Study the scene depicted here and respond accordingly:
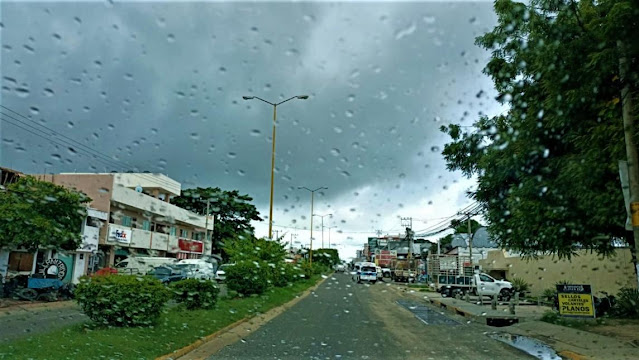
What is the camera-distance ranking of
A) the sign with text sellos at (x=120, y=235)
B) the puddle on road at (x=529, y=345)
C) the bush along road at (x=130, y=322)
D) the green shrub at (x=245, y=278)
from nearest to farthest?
1. the bush along road at (x=130, y=322)
2. the puddle on road at (x=529, y=345)
3. the green shrub at (x=245, y=278)
4. the sign with text sellos at (x=120, y=235)

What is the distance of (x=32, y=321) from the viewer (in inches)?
425

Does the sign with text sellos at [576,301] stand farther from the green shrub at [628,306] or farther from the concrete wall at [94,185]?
the concrete wall at [94,185]

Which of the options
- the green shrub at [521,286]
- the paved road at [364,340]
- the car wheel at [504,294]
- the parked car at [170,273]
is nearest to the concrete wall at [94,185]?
the parked car at [170,273]

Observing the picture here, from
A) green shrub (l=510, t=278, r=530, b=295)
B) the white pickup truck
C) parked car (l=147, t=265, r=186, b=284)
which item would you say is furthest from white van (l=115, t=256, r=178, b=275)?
green shrub (l=510, t=278, r=530, b=295)

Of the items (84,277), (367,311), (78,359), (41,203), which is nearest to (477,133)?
(367,311)

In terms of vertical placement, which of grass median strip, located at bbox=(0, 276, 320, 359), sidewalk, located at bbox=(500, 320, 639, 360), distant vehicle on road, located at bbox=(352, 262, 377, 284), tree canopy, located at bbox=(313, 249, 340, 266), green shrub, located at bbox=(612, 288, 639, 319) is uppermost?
tree canopy, located at bbox=(313, 249, 340, 266)

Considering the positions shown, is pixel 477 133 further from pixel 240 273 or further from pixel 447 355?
pixel 240 273

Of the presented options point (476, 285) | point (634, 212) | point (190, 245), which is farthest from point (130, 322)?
point (190, 245)

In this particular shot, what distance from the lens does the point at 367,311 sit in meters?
16.4

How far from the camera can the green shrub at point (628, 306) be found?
14148 mm

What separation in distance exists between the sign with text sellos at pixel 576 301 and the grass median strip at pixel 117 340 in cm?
896

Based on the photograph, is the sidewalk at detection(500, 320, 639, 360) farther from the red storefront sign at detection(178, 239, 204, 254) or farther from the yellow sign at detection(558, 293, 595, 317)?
the red storefront sign at detection(178, 239, 204, 254)

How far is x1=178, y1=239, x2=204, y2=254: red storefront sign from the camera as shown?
117ft

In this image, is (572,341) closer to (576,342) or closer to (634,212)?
(576,342)
